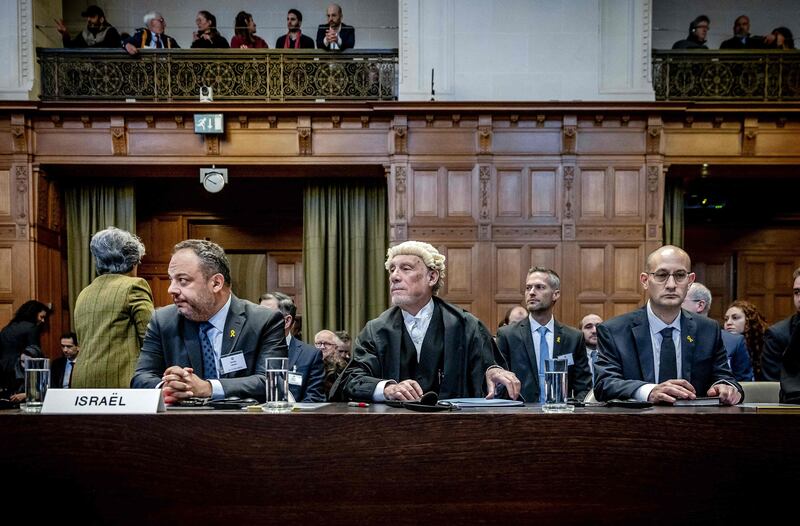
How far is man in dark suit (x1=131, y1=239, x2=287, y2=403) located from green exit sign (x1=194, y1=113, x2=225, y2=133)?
5963 mm

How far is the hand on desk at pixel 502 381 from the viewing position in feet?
9.25

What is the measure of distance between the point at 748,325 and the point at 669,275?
110 inches

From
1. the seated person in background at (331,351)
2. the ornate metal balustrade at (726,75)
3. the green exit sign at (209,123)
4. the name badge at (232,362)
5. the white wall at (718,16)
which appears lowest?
the seated person in background at (331,351)

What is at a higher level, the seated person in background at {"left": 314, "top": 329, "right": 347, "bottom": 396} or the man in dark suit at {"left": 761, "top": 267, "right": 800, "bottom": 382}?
the man in dark suit at {"left": 761, "top": 267, "right": 800, "bottom": 382}

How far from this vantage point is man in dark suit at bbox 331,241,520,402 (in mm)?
3250

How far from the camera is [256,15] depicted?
10.7 m

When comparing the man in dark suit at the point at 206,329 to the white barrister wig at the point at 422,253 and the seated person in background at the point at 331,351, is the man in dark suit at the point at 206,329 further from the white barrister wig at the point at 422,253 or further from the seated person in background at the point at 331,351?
the seated person in background at the point at 331,351

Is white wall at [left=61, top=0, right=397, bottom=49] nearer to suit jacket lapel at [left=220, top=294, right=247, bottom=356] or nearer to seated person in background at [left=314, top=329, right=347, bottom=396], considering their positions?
seated person in background at [left=314, top=329, right=347, bottom=396]

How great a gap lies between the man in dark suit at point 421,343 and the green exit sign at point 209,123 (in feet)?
19.1

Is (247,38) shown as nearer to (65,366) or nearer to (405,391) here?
(65,366)

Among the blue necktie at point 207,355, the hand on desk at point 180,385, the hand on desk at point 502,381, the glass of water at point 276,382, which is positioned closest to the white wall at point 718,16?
the hand on desk at point 502,381

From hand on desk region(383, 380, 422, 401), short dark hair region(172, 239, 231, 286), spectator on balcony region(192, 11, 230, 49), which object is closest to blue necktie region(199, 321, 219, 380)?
short dark hair region(172, 239, 231, 286)

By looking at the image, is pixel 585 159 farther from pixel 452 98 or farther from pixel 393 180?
pixel 393 180

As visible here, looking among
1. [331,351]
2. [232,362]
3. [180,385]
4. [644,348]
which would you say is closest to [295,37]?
[331,351]
